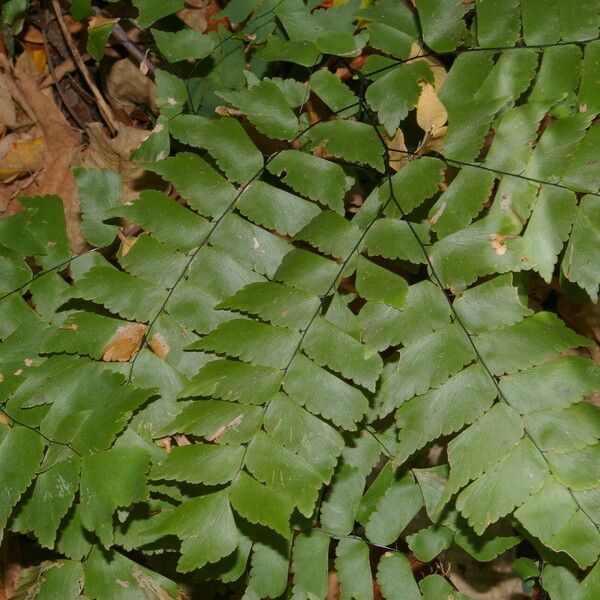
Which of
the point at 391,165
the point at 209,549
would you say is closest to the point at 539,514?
the point at 209,549

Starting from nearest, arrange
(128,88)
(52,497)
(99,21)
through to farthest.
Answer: (52,497)
(99,21)
(128,88)

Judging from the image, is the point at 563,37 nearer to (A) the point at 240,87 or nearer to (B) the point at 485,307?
(B) the point at 485,307

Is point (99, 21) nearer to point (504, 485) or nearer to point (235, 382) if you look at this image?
point (235, 382)

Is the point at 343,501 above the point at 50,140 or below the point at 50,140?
below

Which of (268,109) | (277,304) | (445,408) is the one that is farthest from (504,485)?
(268,109)

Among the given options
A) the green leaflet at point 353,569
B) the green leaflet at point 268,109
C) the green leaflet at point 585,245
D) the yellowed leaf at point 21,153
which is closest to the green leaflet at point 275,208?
the green leaflet at point 268,109

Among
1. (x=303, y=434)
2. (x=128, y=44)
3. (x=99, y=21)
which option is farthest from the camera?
(x=128, y=44)

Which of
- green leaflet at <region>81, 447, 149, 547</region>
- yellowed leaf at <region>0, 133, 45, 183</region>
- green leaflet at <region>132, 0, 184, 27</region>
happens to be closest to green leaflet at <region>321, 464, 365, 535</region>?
green leaflet at <region>81, 447, 149, 547</region>
